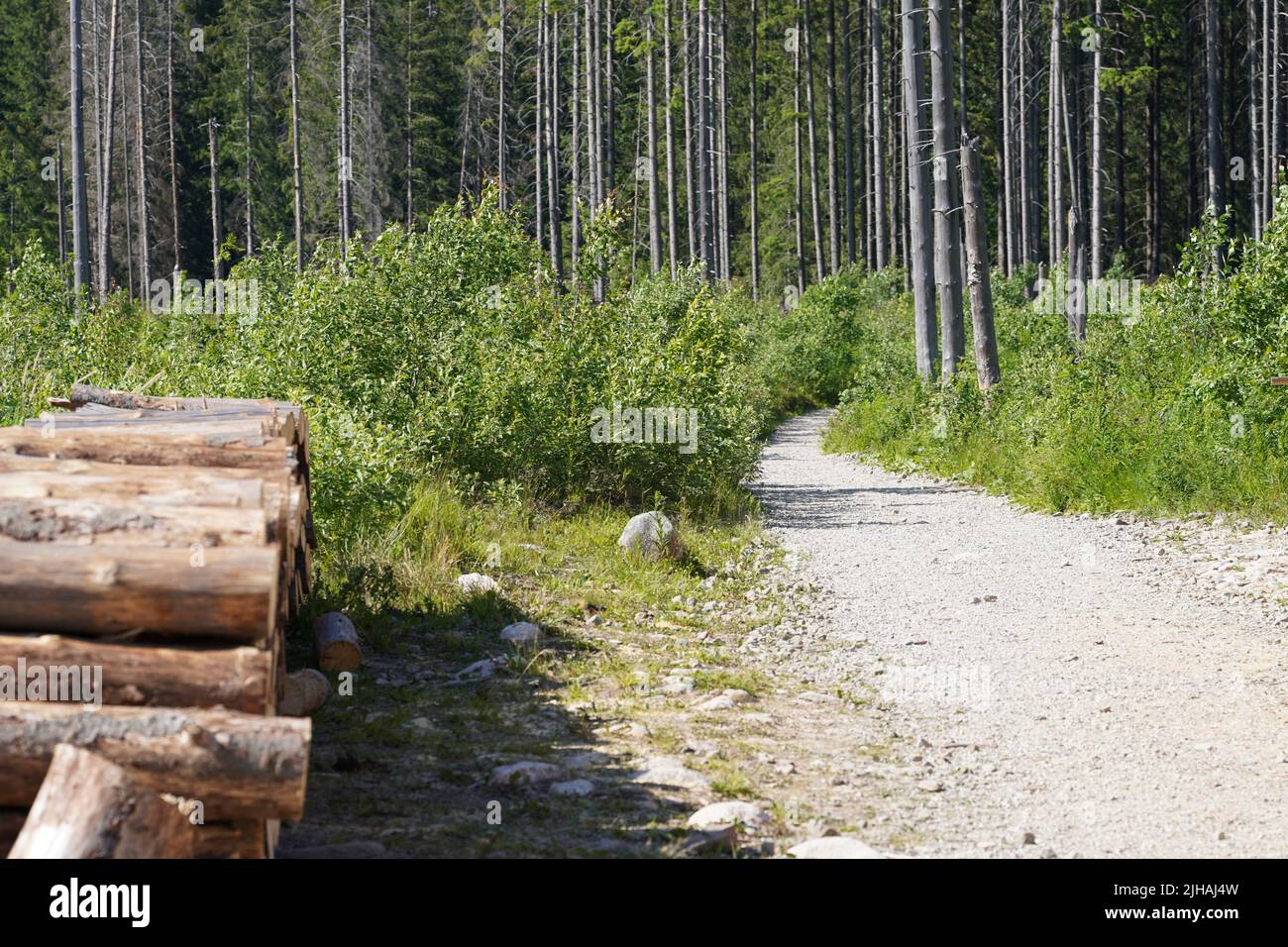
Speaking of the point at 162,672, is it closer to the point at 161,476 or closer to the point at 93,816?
the point at 93,816

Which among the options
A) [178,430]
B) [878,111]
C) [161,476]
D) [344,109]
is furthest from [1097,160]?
[161,476]

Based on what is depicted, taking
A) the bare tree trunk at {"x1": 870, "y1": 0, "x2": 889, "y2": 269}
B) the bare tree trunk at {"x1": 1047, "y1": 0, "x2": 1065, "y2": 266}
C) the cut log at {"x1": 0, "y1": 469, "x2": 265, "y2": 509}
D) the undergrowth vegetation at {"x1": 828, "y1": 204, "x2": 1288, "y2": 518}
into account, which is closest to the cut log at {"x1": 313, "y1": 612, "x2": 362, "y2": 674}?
the cut log at {"x1": 0, "y1": 469, "x2": 265, "y2": 509}

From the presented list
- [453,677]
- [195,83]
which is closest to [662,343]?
[453,677]

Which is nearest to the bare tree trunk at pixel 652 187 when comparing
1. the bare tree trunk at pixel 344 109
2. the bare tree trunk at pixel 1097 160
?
the bare tree trunk at pixel 344 109

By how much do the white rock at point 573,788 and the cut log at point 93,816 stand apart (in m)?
1.76

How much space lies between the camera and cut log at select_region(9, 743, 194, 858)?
10.8ft

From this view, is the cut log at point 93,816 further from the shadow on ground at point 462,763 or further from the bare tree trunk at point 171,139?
the bare tree trunk at point 171,139

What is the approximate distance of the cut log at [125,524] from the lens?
13.4 ft

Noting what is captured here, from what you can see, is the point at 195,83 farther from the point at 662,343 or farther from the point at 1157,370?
the point at 1157,370

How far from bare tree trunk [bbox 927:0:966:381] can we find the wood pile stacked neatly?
1292cm

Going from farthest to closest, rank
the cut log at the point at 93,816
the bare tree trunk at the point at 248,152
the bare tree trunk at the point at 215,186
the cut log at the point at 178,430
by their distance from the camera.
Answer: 1. the bare tree trunk at the point at 248,152
2. the bare tree trunk at the point at 215,186
3. the cut log at the point at 178,430
4. the cut log at the point at 93,816

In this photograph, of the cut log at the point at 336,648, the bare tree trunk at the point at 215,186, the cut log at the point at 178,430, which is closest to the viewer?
the cut log at the point at 178,430

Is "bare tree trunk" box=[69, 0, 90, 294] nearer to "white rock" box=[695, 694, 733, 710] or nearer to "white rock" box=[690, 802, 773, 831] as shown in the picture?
"white rock" box=[695, 694, 733, 710]
